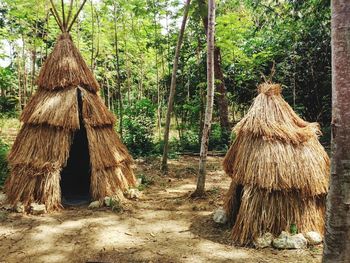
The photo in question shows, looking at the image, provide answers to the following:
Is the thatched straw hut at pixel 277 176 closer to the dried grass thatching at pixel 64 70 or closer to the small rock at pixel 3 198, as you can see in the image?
the dried grass thatching at pixel 64 70

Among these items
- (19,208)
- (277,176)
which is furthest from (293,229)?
(19,208)

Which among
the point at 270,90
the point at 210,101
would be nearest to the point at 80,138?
the point at 210,101

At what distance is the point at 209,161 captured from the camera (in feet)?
37.8

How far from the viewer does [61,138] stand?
7.02 m

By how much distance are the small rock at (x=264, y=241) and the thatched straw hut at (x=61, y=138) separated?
10.9 ft

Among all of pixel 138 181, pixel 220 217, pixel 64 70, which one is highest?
pixel 64 70

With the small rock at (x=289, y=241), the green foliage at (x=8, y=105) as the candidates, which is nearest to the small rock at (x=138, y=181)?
the small rock at (x=289, y=241)

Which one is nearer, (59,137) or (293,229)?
(293,229)

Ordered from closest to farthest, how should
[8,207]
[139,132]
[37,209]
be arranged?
[37,209]
[8,207]
[139,132]

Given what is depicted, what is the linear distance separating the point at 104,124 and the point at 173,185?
246 centimetres

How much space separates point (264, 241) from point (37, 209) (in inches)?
164

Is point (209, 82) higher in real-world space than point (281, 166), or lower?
higher

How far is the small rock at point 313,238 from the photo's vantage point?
4988 millimetres

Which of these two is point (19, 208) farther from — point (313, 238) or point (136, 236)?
point (313, 238)
